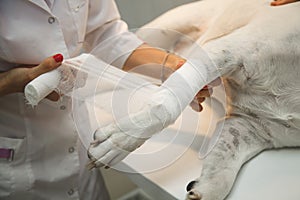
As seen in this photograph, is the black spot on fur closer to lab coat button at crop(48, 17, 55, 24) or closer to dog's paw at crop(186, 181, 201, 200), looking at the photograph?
dog's paw at crop(186, 181, 201, 200)

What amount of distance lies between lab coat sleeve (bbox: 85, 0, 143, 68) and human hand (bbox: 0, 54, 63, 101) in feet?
0.56

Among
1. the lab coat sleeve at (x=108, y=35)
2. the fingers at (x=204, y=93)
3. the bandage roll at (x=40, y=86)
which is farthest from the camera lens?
the lab coat sleeve at (x=108, y=35)

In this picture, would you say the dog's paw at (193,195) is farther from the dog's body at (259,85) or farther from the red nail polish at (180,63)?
the red nail polish at (180,63)

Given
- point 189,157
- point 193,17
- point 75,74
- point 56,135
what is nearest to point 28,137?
point 56,135

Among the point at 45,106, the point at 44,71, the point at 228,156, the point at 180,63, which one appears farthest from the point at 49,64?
the point at 228,156

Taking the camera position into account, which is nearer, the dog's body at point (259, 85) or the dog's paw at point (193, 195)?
the dog's paw at point (193, 195)

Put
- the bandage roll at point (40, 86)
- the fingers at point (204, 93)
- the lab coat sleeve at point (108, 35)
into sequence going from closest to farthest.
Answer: the bandage roll at point (40, 86) < the fingers at point (204, 93) < the lab coat sleeve at point (108, 35)

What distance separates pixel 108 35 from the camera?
0.94 meters

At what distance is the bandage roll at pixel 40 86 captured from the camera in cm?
Answer: 67

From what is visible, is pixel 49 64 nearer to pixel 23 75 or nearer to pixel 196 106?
pixel 23 75

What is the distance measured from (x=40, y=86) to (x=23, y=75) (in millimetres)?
70

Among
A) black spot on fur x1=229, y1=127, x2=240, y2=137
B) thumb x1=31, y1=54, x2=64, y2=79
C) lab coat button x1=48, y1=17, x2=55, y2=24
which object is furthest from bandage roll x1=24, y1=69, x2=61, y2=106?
black spot on fur x1=229, y1=127, x2=240, y2=137

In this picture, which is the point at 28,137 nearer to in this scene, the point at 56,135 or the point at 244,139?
the point at 56,135

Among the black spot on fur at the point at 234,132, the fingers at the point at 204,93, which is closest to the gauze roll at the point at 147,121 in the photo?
the fingers at the point at 204,93
